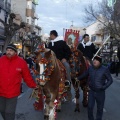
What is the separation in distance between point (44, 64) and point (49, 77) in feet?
1.47

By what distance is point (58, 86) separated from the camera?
838 cm

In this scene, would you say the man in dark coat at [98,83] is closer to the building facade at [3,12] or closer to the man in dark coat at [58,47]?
the man in dark coat at [58,47]

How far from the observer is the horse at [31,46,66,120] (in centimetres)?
765

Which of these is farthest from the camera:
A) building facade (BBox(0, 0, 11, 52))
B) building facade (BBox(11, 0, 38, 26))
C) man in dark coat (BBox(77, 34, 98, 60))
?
building facade (BBox(11, 0, 38, 26))

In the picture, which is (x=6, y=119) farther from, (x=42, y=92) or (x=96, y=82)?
(x=96, y=82)

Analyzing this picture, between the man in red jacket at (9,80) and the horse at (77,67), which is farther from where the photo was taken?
the horse at (77,67)

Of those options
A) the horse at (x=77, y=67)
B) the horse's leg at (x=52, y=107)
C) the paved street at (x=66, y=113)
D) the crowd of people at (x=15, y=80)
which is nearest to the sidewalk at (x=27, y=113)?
the paved street at (x=66, y=113)

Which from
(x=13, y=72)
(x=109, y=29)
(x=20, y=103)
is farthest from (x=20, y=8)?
(x=13, y=72)

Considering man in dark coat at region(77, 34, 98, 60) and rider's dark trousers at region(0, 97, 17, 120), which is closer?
rider's dark trousers at region(0, 97, 17, 120)

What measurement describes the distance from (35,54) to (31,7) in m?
78.3

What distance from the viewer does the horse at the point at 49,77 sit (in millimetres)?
7648

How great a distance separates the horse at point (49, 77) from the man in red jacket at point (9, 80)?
0.82m

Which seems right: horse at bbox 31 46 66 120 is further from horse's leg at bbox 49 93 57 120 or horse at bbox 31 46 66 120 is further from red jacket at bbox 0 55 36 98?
red jacket at bbox 0 55 36 98

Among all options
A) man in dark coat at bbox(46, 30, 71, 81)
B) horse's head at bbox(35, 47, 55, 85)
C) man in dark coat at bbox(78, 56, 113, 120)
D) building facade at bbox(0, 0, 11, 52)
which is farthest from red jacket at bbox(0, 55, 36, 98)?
building facade at bbox(0, 0, 11, 52)
